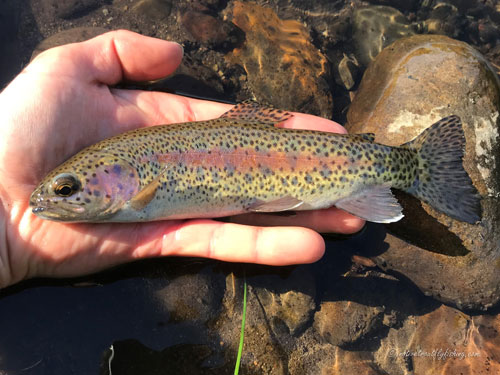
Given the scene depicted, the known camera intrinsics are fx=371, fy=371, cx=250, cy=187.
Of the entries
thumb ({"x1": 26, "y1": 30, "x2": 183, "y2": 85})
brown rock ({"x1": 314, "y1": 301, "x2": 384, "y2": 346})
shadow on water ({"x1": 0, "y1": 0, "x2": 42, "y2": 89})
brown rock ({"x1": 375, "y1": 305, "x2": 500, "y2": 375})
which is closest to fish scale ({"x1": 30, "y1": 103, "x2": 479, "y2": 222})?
thumb ({"x1": 26, "y1": 30, "x2": 183, "y2": 85})

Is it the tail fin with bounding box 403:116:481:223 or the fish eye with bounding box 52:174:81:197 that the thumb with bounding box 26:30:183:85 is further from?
the tail fin with bounding box 403:116:481:223

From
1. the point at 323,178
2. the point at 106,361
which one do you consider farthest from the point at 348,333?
the point at 106,361

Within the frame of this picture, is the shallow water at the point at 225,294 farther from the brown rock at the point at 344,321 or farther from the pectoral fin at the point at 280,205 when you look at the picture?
the pectoral fin at the point at 280,205

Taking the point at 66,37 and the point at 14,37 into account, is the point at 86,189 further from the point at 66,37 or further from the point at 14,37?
the point at 14,37

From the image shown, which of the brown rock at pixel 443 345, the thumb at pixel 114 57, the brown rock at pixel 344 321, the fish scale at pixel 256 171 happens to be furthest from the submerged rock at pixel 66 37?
the brown rock at pixel 443 345

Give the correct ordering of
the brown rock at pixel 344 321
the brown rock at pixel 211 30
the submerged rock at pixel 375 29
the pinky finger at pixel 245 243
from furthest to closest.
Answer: the submerged rock at pixel 375 29 < the brown rock at pixel 211 30 < the brown rock at pixel 344 321 < the pinky finger at pixel 245 243

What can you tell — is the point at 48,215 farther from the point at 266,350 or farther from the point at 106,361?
the point at 266,350
